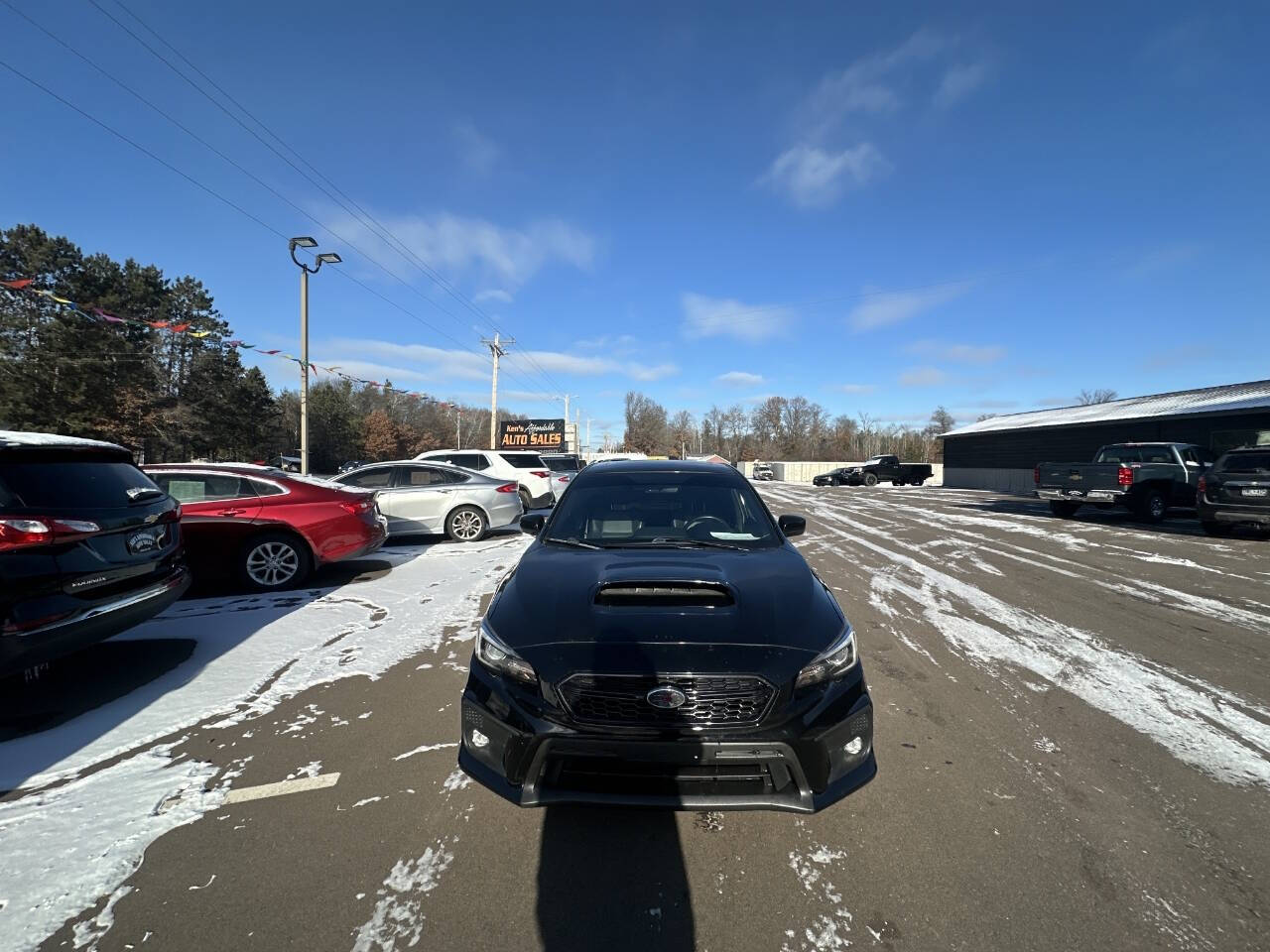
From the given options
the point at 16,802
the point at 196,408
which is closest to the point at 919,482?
the point at 16,802

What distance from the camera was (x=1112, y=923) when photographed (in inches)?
76.0

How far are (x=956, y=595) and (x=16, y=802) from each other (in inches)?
294

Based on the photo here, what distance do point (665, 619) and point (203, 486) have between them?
20.9ft

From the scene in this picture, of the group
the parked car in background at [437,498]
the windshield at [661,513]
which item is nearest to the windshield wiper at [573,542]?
the windshield at [661,513]

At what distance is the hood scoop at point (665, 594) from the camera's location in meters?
2.57

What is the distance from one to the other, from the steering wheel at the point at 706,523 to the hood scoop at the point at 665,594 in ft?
3.04

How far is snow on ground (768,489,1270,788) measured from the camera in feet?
10.2

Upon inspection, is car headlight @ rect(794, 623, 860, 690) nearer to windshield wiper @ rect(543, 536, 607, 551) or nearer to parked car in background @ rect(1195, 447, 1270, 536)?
windshield wiper @ rect(543, 536, 607, 551)

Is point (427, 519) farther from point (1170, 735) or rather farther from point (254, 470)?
point (1170, 735)

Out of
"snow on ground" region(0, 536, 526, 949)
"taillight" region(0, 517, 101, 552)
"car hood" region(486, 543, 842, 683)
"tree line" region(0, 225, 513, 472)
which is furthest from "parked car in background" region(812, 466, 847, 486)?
"taillight" region(0, 517, 101, 552)

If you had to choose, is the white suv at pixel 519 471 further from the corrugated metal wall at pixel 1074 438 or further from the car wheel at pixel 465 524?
the corrugated metal wall at pixel 1074 438

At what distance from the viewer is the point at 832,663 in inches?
90.7

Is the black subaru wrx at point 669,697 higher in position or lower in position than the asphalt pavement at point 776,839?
higher

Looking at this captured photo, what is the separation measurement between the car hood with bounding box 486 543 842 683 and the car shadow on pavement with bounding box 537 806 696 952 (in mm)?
551
